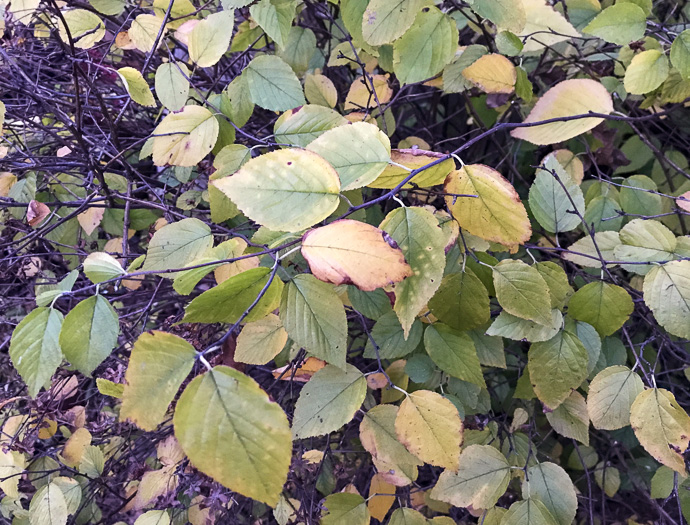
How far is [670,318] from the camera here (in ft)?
2.44

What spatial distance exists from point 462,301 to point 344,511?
0.46 metres

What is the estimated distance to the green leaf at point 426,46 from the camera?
2.87 ft

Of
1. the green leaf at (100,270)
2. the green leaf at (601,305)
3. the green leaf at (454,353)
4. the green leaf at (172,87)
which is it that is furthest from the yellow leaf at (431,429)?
the green leaf at (172,87)

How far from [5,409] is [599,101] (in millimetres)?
1784

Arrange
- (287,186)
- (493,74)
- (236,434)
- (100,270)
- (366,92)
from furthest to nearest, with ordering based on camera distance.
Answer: (366,92) < (493,74) < (100,270) < (287,186) < (236,434)

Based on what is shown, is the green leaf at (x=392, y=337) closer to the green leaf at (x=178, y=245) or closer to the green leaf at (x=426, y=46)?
the green leaf at (x=178, y=245)

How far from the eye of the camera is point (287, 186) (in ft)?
1.75

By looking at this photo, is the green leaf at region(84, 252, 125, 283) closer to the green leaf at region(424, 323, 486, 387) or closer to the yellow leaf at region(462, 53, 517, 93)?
the green leaf at region(424, 323, 486, 387)

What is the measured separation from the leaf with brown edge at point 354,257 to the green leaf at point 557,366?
0.46 metres

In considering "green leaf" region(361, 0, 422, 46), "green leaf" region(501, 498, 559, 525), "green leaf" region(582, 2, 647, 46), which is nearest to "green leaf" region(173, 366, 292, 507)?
"green leaf" region(501, 498, 559, 525)

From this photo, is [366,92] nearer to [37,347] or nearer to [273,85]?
[273,85]

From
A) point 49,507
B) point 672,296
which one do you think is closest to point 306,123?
point 672,296

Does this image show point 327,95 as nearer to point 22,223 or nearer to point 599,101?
point 599,101

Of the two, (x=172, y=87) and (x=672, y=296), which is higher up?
(x=172, y=87)
